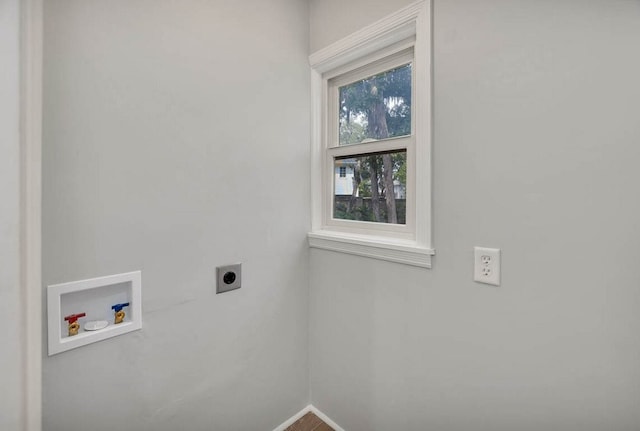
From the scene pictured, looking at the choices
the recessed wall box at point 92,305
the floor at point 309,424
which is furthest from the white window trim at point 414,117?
the floor at point 309,424

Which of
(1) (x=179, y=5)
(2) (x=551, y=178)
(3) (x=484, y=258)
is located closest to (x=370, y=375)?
(3) (x=484, y=258)

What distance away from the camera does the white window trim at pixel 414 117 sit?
1.14 m

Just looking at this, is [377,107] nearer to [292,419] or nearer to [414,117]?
[414,117]

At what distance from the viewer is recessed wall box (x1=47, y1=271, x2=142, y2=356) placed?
885 mm

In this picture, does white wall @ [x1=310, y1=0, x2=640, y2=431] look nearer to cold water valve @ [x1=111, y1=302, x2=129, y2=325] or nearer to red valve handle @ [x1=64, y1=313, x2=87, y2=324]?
cold water valve @ [x1=111, y1=302, x2=129, y2=325]

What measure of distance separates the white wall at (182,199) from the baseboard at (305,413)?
59mm

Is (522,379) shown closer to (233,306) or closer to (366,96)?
(233,306)

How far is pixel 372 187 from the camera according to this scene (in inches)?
58.4

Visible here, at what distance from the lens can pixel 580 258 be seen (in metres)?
0.85

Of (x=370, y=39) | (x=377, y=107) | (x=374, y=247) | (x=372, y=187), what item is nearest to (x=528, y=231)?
(x=374, y=247)
